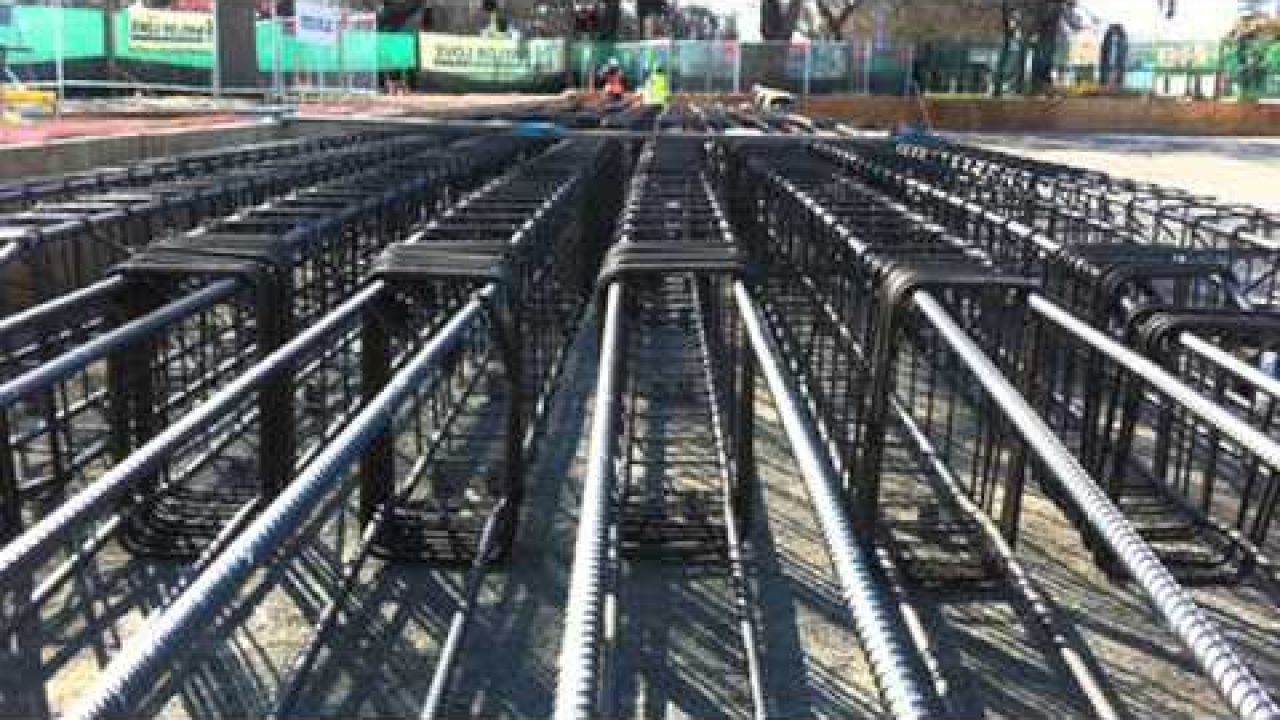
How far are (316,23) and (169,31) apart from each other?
287 cm

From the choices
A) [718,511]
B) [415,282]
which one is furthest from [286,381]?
[718,511]

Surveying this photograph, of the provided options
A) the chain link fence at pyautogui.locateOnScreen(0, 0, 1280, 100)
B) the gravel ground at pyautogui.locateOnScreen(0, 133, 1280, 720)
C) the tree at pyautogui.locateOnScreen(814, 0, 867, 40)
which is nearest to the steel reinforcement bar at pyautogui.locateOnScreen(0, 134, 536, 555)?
the gravel ground at pyautogui.locateOnScreen(0, 133, 1280, 720)

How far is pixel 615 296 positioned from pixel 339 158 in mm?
6119

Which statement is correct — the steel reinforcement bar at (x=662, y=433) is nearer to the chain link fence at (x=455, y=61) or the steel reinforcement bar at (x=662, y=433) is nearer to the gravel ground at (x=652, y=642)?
the gravel ground at (x=652, y=642)

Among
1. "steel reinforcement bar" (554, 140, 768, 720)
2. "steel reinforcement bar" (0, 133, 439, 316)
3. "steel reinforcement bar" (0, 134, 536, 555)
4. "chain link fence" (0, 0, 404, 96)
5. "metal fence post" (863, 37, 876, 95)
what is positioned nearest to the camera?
"steel reinforcement bar" (554, 140, 768, 720)

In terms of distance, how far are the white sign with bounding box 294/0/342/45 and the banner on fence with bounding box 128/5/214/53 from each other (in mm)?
1918

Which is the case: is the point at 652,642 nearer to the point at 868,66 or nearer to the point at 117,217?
the point at 117,217

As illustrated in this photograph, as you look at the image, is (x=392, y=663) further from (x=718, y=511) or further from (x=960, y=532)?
(x=960, y=532)

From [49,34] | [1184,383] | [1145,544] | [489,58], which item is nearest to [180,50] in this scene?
[49,34]

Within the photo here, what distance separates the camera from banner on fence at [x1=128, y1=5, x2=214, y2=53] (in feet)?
85.1

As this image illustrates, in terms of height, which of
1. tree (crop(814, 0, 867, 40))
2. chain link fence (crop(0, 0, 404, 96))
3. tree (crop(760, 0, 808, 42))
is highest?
tree (crop(814, 0, 867, 40))

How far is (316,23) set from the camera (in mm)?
26312

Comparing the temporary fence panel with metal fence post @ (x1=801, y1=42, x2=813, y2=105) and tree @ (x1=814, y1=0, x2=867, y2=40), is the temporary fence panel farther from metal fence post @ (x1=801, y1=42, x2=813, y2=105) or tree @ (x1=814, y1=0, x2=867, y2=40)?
tree @ (x1=814, y1=0, x2=867, y2=40)

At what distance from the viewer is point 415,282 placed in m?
5.05
